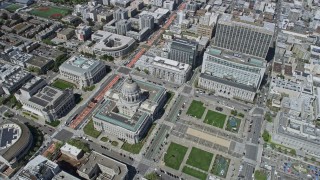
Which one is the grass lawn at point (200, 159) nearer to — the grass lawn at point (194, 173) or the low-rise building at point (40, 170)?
the grass lawn at point (194, 173)

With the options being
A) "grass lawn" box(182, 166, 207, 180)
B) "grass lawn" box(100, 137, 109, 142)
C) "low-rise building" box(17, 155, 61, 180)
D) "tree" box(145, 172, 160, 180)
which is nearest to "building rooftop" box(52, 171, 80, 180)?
"low-rise building" box(17, 155, 61, 180)

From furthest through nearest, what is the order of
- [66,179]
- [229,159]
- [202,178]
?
1. [229,159]
2. [202,178]
3. [66,179]

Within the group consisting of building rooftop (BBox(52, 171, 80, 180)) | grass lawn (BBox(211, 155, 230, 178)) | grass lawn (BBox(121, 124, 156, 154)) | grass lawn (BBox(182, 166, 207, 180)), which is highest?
building rooftop (BBox(52, 171, 80, 180))

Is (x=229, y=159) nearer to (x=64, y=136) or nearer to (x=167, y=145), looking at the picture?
(x=167, y=145)

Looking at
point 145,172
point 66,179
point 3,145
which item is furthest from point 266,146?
point 3,145

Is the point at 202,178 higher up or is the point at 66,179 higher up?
the point at 66,179

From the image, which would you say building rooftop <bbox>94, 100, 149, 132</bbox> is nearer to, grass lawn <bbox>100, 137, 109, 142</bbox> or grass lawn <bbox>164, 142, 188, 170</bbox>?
grass lawn <bbox>100, 137, 109, 142</bbox>
